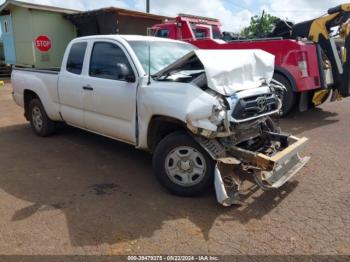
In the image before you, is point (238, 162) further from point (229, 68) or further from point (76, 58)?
point (76, 58)

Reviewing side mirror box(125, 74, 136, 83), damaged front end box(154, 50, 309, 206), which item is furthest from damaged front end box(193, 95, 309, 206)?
side mirror box(125, 74, 136, 83)

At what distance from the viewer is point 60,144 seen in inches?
261

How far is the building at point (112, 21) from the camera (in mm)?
17800

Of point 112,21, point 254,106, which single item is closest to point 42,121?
point 254,106

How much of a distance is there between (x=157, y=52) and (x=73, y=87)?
1523mm

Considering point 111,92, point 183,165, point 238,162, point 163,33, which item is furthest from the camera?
point 163,33

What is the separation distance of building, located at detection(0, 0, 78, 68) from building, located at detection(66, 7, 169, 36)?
76 cm

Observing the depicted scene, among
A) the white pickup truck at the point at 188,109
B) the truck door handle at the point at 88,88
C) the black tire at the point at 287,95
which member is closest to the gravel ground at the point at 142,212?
the white pickup truck at the point at 188,109

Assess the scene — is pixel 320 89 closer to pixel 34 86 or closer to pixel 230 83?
pixel 230 83

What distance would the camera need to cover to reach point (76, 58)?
5957 millimetres

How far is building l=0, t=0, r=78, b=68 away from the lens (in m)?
18.2

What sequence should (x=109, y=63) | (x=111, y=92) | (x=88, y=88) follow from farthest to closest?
(x=88, y=88) → (x=109, y=63) → (x=111, y=92)

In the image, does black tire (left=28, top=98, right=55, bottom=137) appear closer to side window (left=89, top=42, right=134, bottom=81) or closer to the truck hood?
side window (left=89, top=42, right=134, bottom=81)

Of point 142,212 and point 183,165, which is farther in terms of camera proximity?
point 183,165
